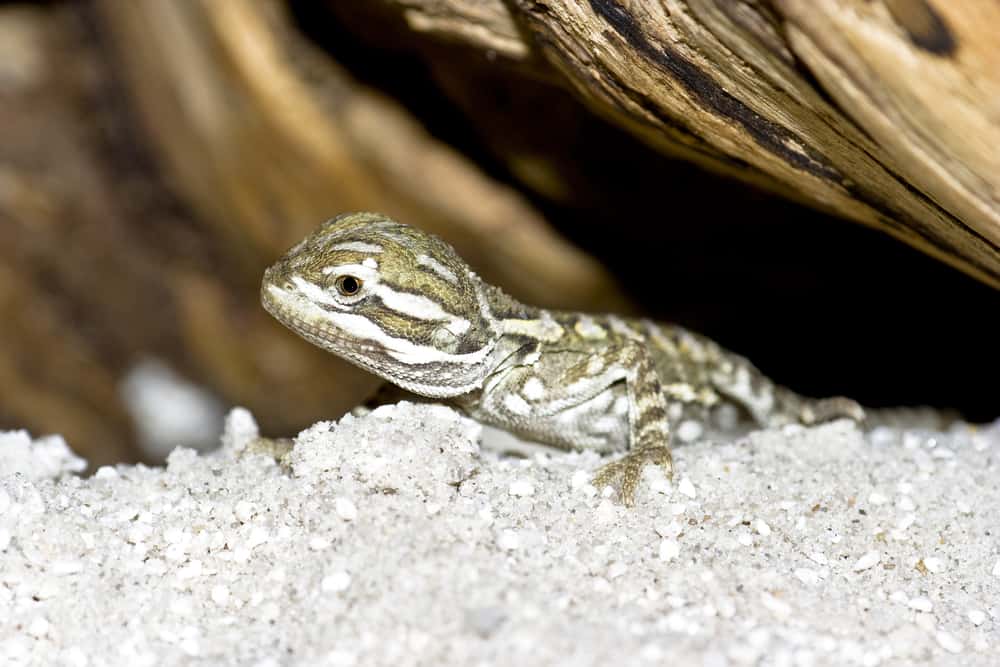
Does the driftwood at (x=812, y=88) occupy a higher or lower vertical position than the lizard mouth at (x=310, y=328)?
higher

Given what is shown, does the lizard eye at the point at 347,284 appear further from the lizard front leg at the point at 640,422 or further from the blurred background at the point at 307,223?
the blurred background at the point at 307,223

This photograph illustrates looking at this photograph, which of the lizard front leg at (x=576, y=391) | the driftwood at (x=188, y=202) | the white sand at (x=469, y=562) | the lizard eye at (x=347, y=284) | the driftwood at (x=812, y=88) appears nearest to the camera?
the driftwood at (x=812, y=88)

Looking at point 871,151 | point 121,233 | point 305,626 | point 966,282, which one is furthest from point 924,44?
point 121,233

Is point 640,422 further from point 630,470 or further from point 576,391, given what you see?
point 630,470

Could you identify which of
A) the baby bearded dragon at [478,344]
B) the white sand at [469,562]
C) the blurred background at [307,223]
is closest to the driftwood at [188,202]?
the blurred background at [307,223]

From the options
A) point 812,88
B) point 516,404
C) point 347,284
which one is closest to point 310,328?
point 347,284

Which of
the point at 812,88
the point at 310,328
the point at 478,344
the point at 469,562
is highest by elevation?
the point at 812,88

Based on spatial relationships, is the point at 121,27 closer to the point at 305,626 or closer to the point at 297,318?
the point at 297,318
